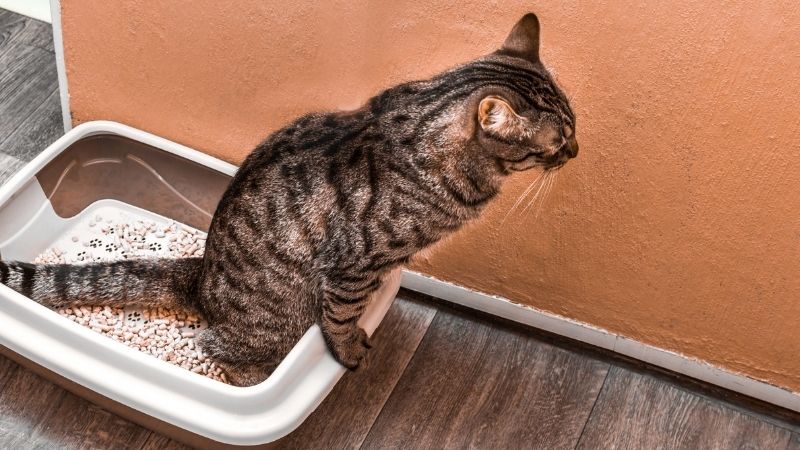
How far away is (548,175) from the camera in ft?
4.80

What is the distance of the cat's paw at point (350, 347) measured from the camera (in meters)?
1.55

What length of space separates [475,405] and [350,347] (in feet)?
0.99

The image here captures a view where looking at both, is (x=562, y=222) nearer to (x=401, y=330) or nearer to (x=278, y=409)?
(x=401, y=330)

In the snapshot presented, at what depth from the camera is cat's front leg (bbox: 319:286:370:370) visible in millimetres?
1486

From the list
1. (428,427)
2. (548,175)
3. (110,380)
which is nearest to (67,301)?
(110,380)

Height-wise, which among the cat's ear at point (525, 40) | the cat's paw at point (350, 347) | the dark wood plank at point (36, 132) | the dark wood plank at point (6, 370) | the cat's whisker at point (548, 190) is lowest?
the dark wood plank at point (6, 370)

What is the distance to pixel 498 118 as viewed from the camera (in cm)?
128

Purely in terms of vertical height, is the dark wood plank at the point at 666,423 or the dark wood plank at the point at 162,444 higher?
the dark wood plank at the point at 666,423

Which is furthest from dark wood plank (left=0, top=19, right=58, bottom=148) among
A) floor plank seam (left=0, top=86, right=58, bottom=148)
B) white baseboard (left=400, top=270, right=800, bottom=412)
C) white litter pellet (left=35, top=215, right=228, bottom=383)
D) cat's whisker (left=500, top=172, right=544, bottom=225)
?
cat's whisker (left=500, top=172, right=544, bottom=225)

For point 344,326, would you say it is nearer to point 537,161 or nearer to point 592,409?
point 537,161

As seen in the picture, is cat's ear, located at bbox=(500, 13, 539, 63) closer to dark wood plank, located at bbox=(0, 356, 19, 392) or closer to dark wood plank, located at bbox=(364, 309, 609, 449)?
dark wood plank, located at bbox=(364, 309, 609, 449)

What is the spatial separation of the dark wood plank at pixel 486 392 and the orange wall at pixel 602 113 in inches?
3.7

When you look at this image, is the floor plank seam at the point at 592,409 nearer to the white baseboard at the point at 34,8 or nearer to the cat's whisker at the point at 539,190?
the cat's whisker at the point at 539,190

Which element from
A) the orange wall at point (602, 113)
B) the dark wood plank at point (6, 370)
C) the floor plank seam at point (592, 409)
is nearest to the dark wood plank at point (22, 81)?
the orange wall at point (602, 113)
